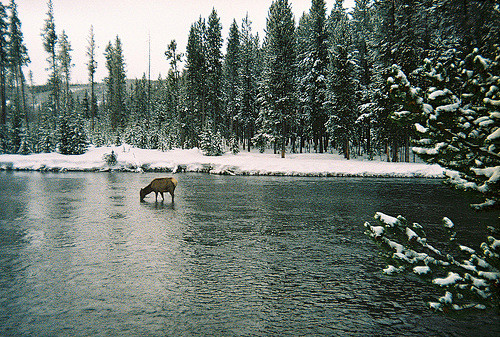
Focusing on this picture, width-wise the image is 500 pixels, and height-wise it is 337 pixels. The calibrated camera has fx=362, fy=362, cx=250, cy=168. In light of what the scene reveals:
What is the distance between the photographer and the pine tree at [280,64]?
43.7 metres

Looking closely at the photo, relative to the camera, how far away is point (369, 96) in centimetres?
4103

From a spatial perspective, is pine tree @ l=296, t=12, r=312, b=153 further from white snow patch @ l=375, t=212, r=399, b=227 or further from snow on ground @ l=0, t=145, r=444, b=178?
white snow patch @ l=375, t=212, r=399, b=227

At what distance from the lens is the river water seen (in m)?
6.10

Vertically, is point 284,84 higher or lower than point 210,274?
higher

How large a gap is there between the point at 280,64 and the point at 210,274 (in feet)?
128

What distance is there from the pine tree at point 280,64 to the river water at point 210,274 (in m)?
28.9

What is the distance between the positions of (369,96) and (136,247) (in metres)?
36.2

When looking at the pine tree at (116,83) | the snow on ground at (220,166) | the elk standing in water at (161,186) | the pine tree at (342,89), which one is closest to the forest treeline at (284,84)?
the pine tree at (342,89)

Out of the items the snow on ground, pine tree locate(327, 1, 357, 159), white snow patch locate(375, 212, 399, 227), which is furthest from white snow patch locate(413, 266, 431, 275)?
pine tree locate(327, 1, 357, 159)

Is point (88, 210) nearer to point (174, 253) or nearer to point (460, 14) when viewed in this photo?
point (174, 253)

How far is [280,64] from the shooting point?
145 feet

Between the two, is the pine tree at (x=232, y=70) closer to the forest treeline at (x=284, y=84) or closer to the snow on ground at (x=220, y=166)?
the forest treeline at (x=284, y=84)

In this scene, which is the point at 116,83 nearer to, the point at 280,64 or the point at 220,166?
the point at 280,64

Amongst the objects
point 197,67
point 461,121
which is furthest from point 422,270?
point 197,67
